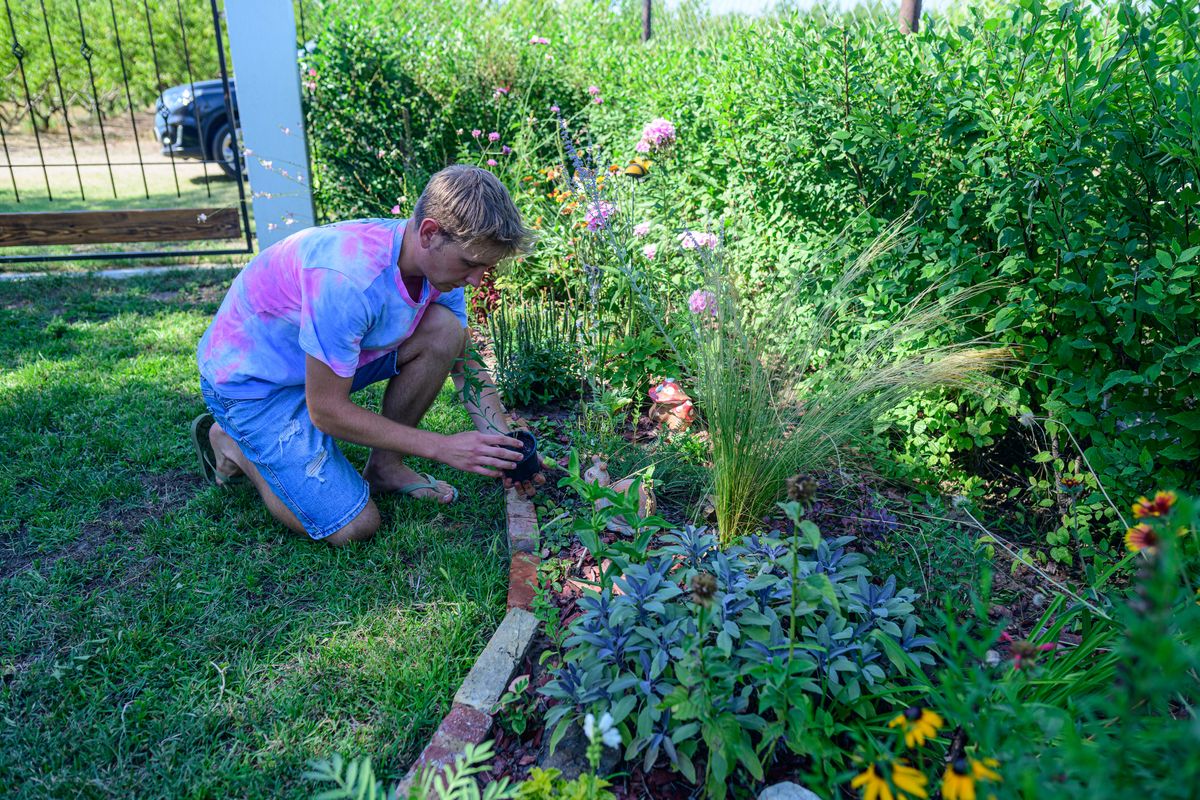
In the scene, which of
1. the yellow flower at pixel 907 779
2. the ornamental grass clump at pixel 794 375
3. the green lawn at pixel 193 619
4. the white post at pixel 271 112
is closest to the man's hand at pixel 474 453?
the green lawn at pixel 193 619

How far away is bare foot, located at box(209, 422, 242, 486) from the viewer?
2580 mm

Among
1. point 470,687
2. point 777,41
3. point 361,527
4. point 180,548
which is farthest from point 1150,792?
point 777,41

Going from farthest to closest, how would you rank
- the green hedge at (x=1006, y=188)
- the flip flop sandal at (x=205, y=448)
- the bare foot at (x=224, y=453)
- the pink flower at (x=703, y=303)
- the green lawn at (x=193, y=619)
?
the flip flop sandal at (x=205, y=448) → the bare foot at (x=224, y=453) → the pink flower at (x=703, y=303) → the green hedge at (x=1006, y=188) → the green lawn at (x=193, y=619)

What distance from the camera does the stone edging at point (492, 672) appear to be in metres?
1.56

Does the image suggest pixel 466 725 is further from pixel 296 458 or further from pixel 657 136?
pixel 657 136

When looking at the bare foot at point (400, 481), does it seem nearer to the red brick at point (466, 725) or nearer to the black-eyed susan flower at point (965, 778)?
the red brick at point (466, 725)

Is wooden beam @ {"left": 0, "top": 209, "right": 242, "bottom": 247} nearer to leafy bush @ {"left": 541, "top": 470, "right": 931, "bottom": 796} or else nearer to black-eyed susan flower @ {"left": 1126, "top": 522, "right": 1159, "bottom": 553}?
leafy bush @ {"left": 541, "top": 470, "right": 931, "bottom": 796}

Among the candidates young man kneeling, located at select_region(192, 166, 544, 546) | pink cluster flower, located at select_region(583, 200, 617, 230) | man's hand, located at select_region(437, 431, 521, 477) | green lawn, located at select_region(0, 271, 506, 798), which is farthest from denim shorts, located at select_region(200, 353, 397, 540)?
pink cluster flower, located at select_region(583, 200, 617, 230)

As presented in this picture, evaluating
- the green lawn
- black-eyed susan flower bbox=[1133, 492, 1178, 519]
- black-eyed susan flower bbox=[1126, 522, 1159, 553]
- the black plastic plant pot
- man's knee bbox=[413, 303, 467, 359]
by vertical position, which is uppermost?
black-eyed susan flower bbox=[1133, 492, 1178, 519]

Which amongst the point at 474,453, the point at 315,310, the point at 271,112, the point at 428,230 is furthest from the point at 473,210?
the point at 271,112

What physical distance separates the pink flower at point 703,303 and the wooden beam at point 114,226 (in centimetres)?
404

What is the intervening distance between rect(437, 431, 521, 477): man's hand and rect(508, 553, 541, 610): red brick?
0.26 metres

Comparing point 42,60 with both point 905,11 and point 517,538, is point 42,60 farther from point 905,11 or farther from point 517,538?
point 517,538

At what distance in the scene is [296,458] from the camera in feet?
7.76
